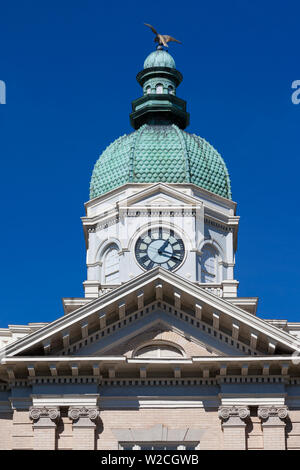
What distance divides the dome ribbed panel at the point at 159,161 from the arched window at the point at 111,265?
11.5 feet

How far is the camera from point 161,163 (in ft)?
204

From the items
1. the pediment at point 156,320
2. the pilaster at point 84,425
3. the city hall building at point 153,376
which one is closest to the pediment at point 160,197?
the city hall building at point 153,376

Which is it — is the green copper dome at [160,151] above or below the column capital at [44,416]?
above

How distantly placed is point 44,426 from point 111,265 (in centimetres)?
1618

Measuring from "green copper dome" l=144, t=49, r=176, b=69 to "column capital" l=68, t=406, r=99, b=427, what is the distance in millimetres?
26173

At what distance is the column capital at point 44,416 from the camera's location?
44.5 metres

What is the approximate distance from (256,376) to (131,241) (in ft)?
48.7

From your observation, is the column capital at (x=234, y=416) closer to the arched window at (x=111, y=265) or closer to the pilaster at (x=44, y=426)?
the pilaster at (x=44, y=426)

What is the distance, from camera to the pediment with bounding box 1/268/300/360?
4494 centimetres

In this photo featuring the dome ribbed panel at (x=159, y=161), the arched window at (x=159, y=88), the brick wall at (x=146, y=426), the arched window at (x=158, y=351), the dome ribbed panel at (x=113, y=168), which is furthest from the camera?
the arched window at (x=159, y=88)

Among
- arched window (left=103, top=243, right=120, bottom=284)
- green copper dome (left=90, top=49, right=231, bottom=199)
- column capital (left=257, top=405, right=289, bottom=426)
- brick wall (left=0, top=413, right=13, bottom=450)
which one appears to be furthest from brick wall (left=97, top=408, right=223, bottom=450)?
green copper dome (left=90, top=49, right=231, bottom=199)

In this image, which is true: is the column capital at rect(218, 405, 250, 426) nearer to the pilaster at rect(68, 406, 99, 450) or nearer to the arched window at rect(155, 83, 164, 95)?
the pilaster at rect(68, 406, 99, 450)
